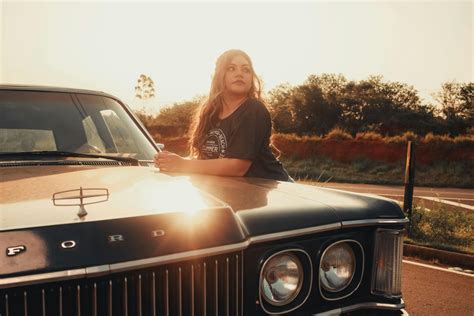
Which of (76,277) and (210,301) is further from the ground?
(76,277)

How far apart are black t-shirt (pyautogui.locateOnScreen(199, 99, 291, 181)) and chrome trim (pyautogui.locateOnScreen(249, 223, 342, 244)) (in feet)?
3.17

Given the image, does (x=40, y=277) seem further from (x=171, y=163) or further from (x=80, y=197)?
(x=171, y=163)

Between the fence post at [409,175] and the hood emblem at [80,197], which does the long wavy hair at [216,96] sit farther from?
the fence post at [409,175]

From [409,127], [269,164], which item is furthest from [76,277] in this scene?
[409,127]

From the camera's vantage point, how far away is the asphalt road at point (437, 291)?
4.24m

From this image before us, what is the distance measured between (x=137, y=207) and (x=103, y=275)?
0.28 m

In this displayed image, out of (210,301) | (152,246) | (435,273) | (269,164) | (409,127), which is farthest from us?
(409,127)

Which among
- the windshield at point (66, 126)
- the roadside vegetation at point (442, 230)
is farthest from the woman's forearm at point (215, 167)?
the roadside vegetation at point (442, 230)

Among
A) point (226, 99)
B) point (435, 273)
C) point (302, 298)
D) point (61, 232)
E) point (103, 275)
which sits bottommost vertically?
point (435, 273)

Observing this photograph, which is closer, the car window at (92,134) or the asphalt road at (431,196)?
the car window at (92,134)

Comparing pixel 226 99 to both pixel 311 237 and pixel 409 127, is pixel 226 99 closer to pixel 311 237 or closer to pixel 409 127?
pixel 311 237

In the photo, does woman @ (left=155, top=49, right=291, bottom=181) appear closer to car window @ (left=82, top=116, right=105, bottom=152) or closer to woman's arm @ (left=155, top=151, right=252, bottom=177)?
woman's arm @ (left=155, top=151, right=252, bottom=177)

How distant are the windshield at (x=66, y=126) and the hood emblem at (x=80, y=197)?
1.09 meters

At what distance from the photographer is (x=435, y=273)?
5.37 meters
